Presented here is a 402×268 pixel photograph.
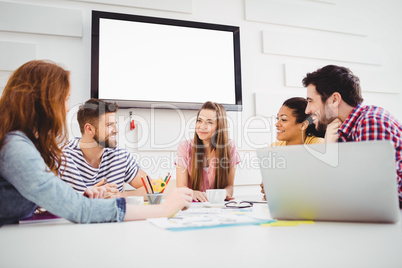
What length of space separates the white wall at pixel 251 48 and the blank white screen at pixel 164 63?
148mm

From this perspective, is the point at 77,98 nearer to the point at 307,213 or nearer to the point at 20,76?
the point at 20,76

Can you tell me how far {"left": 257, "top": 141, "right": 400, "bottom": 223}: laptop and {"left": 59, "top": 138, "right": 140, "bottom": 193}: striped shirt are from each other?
1.46 meters

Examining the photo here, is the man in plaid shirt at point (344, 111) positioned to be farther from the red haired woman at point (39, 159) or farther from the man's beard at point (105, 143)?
the man's beard at point (105, 143)

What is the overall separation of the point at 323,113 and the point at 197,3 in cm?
171

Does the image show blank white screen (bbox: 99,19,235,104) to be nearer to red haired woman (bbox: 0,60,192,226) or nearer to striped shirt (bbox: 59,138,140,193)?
striped shirt (bbox: 59,138,140,193)

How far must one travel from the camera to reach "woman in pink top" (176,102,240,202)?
2379mm

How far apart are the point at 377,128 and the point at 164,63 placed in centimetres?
189

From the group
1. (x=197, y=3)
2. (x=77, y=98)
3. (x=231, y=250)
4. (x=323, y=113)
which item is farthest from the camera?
(x=197, y=3)

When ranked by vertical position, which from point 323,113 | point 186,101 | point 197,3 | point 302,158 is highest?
point 197,3

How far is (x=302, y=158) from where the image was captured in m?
0.82

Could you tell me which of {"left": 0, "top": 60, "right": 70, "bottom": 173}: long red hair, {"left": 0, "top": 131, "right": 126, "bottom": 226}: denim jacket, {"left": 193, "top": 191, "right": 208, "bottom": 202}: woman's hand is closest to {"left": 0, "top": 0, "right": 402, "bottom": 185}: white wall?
{"left": 193, "top": 191, "right": 208, "bottom": 202}: woman's hand

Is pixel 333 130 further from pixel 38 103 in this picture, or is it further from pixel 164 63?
pixel 164 63

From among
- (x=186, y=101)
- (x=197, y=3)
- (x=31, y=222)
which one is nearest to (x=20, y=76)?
(x=31, y=222)

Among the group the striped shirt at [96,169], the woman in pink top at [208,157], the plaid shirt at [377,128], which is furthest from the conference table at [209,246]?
the woman in pink top at [208,157]
